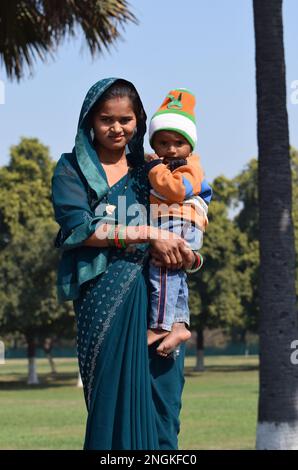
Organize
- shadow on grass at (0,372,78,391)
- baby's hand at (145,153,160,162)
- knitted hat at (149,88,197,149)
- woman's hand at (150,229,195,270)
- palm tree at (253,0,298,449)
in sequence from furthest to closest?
shadow on grass at (0,372,78,391), palm tree at (253,0,298,449), baby's hand at (145,153,160,162), knitted hat at (149,88,197,149), woman's hand at (150,229,195,270)

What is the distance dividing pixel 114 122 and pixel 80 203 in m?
0.35

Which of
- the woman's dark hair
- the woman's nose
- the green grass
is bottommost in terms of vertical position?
the green grass

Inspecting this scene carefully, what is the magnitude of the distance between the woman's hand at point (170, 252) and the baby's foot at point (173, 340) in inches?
9.0

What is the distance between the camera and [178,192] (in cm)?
342

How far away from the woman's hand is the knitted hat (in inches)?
15.6

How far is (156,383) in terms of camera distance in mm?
3479

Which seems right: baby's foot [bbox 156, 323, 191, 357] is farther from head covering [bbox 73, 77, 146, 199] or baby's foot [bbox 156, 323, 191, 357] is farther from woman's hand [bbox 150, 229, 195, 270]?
head covering [bbox 73, 77, 146, 199]

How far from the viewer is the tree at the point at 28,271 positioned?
3562 centimetres

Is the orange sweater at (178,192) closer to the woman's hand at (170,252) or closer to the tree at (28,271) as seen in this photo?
the woman's hand at (170,252)

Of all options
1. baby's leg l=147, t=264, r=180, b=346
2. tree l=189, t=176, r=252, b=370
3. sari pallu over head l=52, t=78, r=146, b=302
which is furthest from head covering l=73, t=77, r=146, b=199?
tree l=189, t=176, r=252, b=370

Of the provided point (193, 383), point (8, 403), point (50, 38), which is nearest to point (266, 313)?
point (50, 38)

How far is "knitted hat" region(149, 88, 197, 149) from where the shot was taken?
353 cm

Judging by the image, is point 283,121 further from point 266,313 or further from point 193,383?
point 193,383
